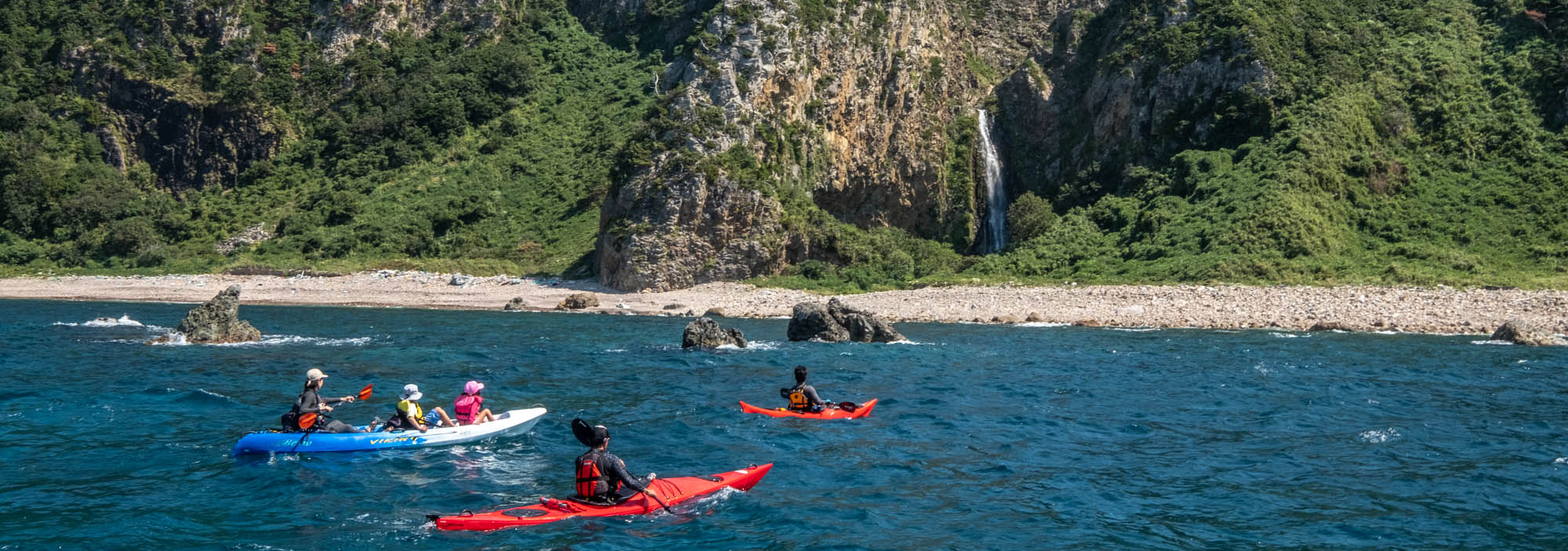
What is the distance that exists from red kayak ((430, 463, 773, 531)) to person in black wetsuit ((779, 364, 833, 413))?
5284 millimetres

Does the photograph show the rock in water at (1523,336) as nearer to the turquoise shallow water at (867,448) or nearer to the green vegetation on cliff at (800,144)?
the turquoise shallow water at (867,448)

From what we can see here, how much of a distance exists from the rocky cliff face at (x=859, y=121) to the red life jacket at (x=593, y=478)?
38.9 meters

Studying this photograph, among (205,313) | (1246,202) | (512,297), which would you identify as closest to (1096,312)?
(1246,202)

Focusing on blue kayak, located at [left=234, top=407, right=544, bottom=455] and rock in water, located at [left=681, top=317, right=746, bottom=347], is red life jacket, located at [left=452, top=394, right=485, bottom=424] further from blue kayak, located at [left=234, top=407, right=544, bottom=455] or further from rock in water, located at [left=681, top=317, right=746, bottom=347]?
rock in water, located at [left=681, top=317, right=746, bottom=347]

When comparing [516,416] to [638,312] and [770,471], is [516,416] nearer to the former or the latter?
[770,471]

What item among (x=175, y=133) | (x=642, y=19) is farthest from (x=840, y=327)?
(x=175, y=133)

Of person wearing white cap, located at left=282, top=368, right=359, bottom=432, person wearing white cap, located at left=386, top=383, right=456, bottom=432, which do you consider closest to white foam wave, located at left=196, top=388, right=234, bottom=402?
person wearing white cap, located at left=282, top=368, right=359, bottom=432

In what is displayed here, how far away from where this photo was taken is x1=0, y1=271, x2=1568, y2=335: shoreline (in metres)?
37.2

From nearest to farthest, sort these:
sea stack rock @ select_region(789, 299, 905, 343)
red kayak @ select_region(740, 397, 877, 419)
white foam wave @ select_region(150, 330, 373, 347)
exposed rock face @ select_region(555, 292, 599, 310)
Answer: red kayak @ select_region(740, 397, 877, 419), white foam wave @ select_region(150, 330, 373, 347), sea stack rock @ select_region(789, 299, 905, 343), exposed rock face @ select_region(555, 292, 599, 310)

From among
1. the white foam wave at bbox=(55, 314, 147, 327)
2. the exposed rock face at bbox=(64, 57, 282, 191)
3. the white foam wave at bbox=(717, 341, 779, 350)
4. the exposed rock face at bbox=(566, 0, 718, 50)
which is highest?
the exposed rock face at bbox=(566, 0, 718, 50)

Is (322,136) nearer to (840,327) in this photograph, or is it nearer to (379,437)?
(840,327)

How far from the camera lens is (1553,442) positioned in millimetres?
17312

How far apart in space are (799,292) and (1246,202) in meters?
21.0

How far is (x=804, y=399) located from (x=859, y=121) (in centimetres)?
4627
